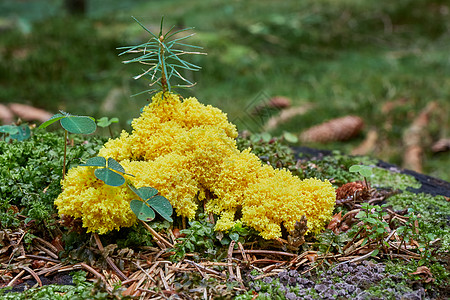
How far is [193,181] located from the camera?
2102mm

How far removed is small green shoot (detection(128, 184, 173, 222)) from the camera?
186cm

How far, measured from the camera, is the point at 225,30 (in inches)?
352

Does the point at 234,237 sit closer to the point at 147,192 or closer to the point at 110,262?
the point at 147,192

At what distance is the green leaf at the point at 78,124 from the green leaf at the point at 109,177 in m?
0.25

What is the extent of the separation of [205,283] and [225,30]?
7824 millimetres

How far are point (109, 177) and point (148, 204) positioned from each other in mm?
216

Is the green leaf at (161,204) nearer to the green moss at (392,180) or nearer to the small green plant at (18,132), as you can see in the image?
the small green plant at (18,132)

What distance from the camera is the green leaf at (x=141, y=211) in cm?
186

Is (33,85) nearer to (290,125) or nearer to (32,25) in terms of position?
(32,25)

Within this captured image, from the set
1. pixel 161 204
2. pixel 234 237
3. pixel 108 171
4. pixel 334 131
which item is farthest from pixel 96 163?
pixel 334 131

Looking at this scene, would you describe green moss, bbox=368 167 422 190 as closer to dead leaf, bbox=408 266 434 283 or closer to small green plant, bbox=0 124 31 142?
dead leaf, bbox=408 266 434 283

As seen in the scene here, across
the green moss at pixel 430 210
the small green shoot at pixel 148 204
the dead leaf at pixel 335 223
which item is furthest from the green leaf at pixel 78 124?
the green moss at pixel 430 210

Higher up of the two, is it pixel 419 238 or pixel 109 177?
pixel 109 177

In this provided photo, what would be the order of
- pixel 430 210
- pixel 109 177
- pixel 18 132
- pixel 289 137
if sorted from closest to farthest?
pixel 109 177 < pixel 430 210 < pixel 18 132 < pixel 289 137
